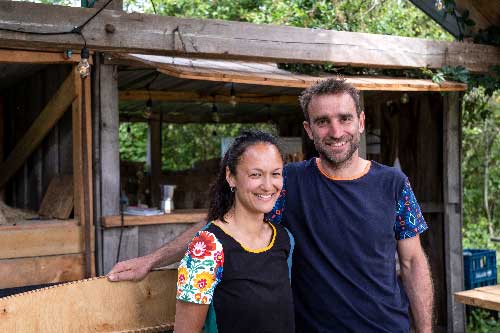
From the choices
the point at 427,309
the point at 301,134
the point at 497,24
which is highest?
the point at 497,24

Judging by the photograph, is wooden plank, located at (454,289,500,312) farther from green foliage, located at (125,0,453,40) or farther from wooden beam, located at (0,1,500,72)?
green foliage, located at (125,0,453,40)

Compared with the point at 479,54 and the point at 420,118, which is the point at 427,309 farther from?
the point at 420,118

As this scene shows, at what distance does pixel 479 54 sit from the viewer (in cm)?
588

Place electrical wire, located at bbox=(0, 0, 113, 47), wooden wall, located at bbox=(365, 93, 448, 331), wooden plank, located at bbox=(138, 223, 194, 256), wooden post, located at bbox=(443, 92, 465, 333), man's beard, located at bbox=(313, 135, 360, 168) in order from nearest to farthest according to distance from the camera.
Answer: man's beard, located at bbox=(313, 135, 360, 168)
electrical wire, located at bbox=(0, 0, 113, 47)
wooden plank, located at bbox=(138, 223, 194, 256)
wooden post, located at bbox=(443, 92, 465, 333)
wooden wall, located at bbox=(365, 93, 448, 331)

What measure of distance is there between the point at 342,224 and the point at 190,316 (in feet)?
2.13

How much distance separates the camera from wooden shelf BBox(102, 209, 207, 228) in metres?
4.56

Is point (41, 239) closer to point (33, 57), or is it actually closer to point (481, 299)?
point (33, 57)

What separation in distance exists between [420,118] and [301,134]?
237 cm

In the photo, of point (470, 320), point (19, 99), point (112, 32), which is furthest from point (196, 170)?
point (112, 32)

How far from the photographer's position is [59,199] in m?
4.87

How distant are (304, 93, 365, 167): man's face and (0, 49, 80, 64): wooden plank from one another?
93.5 inches

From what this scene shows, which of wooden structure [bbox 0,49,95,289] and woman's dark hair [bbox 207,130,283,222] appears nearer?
woman's dark hair [bbox 207,130,283,222]

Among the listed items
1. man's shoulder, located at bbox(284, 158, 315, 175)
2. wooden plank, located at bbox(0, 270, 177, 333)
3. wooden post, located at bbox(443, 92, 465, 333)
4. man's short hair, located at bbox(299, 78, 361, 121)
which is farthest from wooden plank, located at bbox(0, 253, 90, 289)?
wooden post, located at bbox(443, 92, 465, 333)

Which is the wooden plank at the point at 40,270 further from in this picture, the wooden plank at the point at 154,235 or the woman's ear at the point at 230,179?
the woman's ear at the point at 230,179
